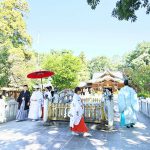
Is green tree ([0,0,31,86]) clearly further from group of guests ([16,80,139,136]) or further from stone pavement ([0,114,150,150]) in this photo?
stone pavement ([0,114,150,150])

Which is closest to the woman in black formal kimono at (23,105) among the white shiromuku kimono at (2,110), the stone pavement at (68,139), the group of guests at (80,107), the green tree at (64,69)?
the group of guests at (80,107)

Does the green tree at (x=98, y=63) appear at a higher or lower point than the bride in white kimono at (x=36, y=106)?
higher

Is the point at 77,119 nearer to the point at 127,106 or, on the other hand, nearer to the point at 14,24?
the point at 127,106

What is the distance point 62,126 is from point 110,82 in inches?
1928

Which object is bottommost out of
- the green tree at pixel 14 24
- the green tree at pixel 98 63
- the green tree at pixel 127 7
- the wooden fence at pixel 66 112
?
the wooden fence at pixel 66 112

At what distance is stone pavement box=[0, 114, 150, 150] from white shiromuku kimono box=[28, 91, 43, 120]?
109 inches

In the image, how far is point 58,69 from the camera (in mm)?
41062

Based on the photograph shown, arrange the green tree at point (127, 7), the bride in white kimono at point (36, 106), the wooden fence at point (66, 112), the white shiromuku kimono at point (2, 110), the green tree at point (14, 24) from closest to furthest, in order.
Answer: the green tree at point (127, 7)
the wooden fence at point (66, 112)
the white shiromuku kimono at point (2, 110)
the bride in white kimono at point (36, 106)
the green tree at point (14, 24)

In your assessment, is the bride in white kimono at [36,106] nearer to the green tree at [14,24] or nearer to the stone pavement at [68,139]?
the stone pavement at [68,139]

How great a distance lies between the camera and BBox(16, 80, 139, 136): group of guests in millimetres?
Answer: 8945

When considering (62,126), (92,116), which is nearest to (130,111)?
(92,116)

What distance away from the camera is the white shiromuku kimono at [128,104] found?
10750mm

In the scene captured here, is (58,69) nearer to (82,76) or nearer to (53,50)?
(82,76)

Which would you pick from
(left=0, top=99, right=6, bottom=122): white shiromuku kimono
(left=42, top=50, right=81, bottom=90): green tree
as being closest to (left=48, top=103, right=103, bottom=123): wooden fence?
(left=0, top=99, right=6, bottom=122): white shiromuku kimono
